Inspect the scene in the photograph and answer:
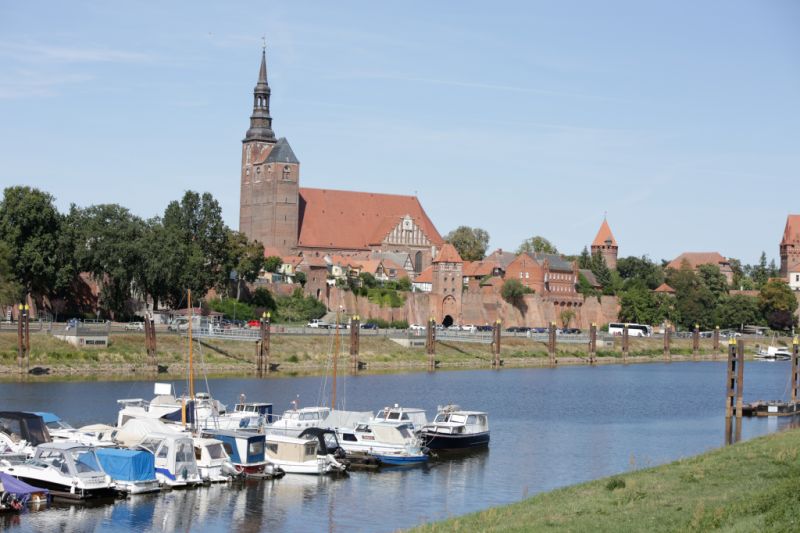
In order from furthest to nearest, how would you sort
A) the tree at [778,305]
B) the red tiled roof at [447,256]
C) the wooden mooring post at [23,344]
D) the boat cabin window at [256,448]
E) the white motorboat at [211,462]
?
1. the tree at [778,305]
2. the red tiled roof at [447,256]
3. the wooden mooring post at [23,344]
4. the boat cabin window at [256,448]
5. the white motorboat at [211,462]

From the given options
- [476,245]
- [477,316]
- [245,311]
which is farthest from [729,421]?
[476,245]

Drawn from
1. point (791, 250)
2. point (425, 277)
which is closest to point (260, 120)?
point (425, 277)

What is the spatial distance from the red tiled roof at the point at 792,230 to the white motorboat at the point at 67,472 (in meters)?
165

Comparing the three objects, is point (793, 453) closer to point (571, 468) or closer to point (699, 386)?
point (571, 468)

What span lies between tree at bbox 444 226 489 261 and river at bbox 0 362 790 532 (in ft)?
246

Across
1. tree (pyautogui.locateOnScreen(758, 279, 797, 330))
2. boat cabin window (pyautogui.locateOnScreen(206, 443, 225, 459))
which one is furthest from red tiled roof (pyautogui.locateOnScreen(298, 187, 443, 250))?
boat cabin window (pyautogui.locateOnScreen(206, 443, 225, 459))

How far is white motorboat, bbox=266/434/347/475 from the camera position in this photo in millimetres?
39031

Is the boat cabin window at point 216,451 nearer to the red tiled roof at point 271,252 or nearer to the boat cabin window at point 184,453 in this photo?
the boat cabin window at point 184,453

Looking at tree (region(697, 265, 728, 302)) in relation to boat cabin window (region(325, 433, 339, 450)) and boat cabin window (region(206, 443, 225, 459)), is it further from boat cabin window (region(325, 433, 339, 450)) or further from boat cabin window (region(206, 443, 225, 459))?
boat cabin window (region(206, 443, 225, 459))

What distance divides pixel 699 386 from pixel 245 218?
70.0 metres

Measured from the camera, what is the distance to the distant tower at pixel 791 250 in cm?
17788

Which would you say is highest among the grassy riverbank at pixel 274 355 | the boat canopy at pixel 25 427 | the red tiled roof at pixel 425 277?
the red tiled roof at pixel 425 277

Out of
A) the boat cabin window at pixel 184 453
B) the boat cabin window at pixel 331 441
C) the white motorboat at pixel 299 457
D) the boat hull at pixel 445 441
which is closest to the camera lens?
the boat cabin window at pixel 184 453

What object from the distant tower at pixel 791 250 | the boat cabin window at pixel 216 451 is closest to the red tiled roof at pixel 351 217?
the distant tower at pixel 791 250
